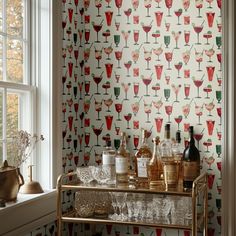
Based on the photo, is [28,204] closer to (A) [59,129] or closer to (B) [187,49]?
(A) [59,129]

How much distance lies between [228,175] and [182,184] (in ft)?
1.17

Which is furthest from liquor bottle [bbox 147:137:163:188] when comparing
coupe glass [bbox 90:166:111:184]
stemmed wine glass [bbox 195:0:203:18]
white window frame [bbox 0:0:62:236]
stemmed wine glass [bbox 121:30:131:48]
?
stemmed wine glass [bbox 195:0:203:18]

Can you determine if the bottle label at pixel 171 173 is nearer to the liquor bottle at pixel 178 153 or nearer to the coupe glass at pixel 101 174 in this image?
the liquor bottle at pixel 178 153

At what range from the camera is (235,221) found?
3.23 metres

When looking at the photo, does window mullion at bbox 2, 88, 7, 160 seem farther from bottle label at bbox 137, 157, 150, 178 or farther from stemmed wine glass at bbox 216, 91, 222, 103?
stemmed wine glass at bbox 216, 91, 222, 103

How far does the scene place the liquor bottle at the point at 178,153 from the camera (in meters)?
3.10

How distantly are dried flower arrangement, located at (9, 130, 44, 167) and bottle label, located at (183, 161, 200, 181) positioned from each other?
92cm

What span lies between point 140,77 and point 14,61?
0.91 m

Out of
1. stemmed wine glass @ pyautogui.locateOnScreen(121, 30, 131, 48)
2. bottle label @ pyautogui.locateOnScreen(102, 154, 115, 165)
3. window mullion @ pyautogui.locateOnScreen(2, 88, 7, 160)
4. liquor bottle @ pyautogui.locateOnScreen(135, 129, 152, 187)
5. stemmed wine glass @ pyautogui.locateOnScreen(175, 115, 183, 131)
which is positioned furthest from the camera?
stemmed wine glass @ pyautogui.locateOnScreen(121, 30, 131, 48)

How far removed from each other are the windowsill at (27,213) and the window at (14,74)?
31cm

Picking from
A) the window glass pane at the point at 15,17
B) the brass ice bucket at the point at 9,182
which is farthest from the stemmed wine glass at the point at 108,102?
the brass ice bucket at the point at 9,182

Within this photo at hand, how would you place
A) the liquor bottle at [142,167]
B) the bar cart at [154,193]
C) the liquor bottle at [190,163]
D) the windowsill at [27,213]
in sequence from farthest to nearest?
1. the liquor bottle at [142,167]
2. the liquor bottle at [190,163]
3. the bar cart at [154,193]
4. the windowsill at [27,213]

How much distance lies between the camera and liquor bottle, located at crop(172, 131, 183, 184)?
3103mm

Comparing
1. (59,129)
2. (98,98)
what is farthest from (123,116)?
(59,129)
